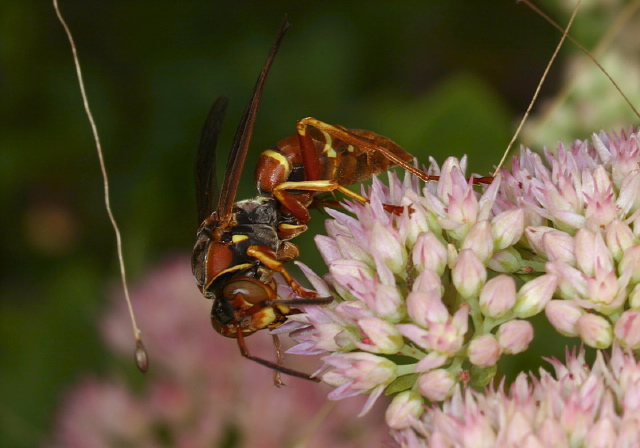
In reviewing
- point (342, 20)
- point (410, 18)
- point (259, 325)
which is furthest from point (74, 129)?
point (259, 325)

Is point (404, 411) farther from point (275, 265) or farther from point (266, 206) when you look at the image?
point (266, 206)

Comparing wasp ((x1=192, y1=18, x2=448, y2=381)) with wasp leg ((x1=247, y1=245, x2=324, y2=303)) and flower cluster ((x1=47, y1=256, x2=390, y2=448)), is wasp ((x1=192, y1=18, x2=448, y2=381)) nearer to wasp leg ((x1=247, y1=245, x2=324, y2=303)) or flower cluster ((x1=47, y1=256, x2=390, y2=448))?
wasp leg ((x1=247, y1=245, x2=324, y2=303))

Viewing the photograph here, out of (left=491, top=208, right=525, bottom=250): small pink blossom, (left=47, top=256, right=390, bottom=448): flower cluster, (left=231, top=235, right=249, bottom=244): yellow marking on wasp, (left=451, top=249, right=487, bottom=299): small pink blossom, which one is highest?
(left=491, top=208, right=525, bottom=250): small pink blossom

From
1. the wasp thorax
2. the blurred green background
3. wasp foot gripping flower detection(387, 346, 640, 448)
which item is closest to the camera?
wasp foot gripping flower detection(387, 346, 640, 448)

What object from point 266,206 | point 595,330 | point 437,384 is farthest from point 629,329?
point 266,206

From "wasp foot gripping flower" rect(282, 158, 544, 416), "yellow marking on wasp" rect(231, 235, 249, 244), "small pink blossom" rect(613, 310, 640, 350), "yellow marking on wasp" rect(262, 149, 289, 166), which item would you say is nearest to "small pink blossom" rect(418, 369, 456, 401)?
"wasp foot gripping flower" rect(282, 158, 544, 416)
